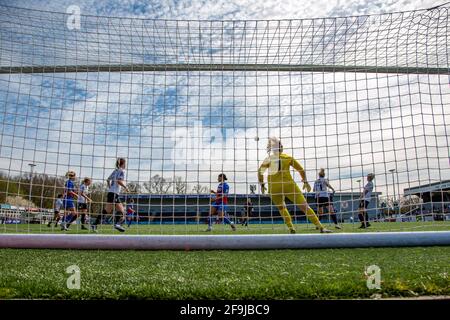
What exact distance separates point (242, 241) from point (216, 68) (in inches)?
138

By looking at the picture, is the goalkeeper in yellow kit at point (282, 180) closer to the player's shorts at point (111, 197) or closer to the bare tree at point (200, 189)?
the bare tree at point (200, 189)

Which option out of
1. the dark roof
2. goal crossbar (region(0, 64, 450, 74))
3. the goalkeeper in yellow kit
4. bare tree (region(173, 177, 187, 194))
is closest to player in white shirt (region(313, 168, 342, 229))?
the goalkeeper in yellow kit

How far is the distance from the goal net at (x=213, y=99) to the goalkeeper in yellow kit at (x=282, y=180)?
10 cm

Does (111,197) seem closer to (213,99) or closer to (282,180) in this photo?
(213,99)

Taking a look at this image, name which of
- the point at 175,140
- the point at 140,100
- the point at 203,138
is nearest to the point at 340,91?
the point at 203,138

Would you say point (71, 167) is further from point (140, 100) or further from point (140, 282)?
point (140, 282)

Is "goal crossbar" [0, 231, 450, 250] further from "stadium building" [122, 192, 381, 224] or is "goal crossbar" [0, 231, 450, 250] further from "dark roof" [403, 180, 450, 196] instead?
"dark roof" [403, 180, 450, 196]

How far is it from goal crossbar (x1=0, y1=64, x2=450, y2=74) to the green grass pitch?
3130 millimetres

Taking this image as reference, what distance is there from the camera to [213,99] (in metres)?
6.13

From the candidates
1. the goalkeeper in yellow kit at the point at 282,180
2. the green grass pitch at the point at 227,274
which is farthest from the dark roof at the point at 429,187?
the goalkeeper in yellow kit at the point at 282,180

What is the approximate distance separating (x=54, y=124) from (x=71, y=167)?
2.53 feet

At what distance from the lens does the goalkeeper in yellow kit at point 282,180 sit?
633 cm

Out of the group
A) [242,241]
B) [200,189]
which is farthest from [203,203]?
[242,241]

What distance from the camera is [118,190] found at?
7.83 m
